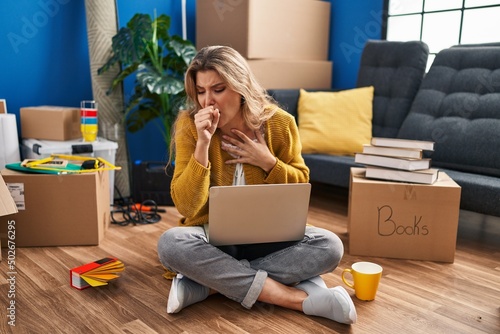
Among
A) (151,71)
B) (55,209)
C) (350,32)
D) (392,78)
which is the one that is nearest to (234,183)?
(55,209)

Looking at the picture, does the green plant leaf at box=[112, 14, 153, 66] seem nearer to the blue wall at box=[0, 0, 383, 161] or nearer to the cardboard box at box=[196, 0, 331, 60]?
the blue wall at box=[0, 0, 383, 161]

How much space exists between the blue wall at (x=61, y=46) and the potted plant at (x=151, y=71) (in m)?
0.27

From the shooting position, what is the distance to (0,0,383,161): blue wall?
261 cm

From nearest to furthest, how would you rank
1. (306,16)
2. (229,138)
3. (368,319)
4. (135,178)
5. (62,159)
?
(368,319), (229,138), (62,159), (135,178), (306,16)

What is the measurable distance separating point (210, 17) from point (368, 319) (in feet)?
7.81

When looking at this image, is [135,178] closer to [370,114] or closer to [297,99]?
[297,99]

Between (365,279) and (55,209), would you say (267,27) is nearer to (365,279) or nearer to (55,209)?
(55,209)

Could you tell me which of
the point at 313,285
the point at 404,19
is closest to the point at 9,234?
the point at 313,285

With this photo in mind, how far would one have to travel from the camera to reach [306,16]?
332cm

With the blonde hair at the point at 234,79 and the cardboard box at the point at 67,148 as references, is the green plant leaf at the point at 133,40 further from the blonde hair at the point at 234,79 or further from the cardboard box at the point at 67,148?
the blonde hair at the point at 234,79

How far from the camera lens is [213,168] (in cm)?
162

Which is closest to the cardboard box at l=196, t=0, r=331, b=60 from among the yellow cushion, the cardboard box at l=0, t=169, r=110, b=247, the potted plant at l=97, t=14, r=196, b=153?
the potted plant at l=97, t=14, r=196, b=153

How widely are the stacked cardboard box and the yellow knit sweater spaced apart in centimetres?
146

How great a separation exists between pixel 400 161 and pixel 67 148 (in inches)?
61.4
